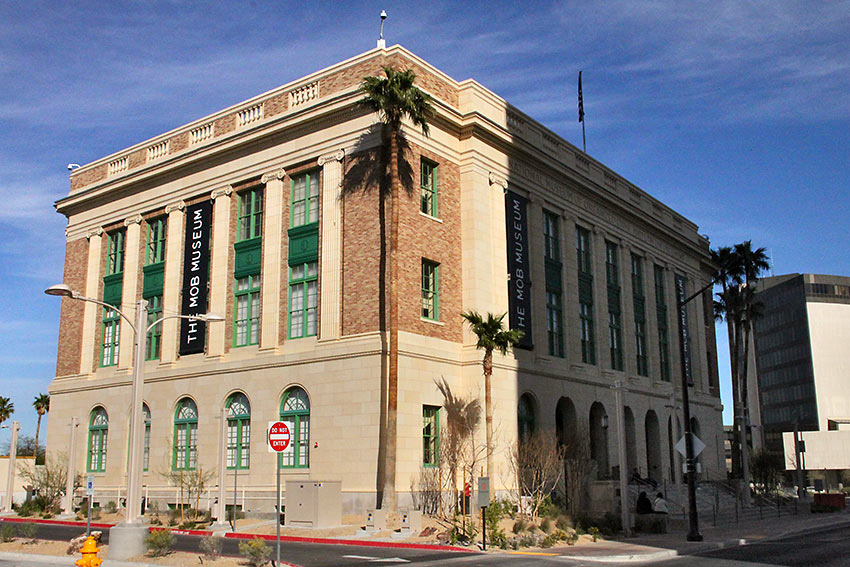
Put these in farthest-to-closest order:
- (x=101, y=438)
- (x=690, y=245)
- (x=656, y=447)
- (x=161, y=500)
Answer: (x=690, y=245) < (x=656, y=447) < (x=101, y=438) < (x=161, y=500)

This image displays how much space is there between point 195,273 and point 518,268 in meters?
16.9

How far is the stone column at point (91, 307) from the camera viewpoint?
49.2m

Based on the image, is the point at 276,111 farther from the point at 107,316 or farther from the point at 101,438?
the point at 101,438

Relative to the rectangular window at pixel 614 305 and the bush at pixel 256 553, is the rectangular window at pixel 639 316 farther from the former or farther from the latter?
the bush at pixel 256 553

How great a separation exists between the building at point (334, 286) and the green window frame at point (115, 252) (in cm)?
12

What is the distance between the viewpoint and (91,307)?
49875 mm

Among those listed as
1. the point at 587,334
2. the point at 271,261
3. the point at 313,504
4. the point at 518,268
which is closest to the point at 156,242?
the point at 271,261

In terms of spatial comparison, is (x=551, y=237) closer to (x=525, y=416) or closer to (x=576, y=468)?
(x=525, y=416)

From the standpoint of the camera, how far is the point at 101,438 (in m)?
47.3

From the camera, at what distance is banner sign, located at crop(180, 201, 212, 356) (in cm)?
4366

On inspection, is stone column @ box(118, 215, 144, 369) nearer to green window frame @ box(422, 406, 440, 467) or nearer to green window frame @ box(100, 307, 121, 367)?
green window frame @ box(100, 307, 121, 367)

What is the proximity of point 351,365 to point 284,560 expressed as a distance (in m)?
14.6

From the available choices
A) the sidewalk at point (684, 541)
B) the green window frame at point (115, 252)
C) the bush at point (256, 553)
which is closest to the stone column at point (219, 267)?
the green window frame at point (115, 252)

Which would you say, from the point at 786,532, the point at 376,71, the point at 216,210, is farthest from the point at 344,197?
the point at 786,532
